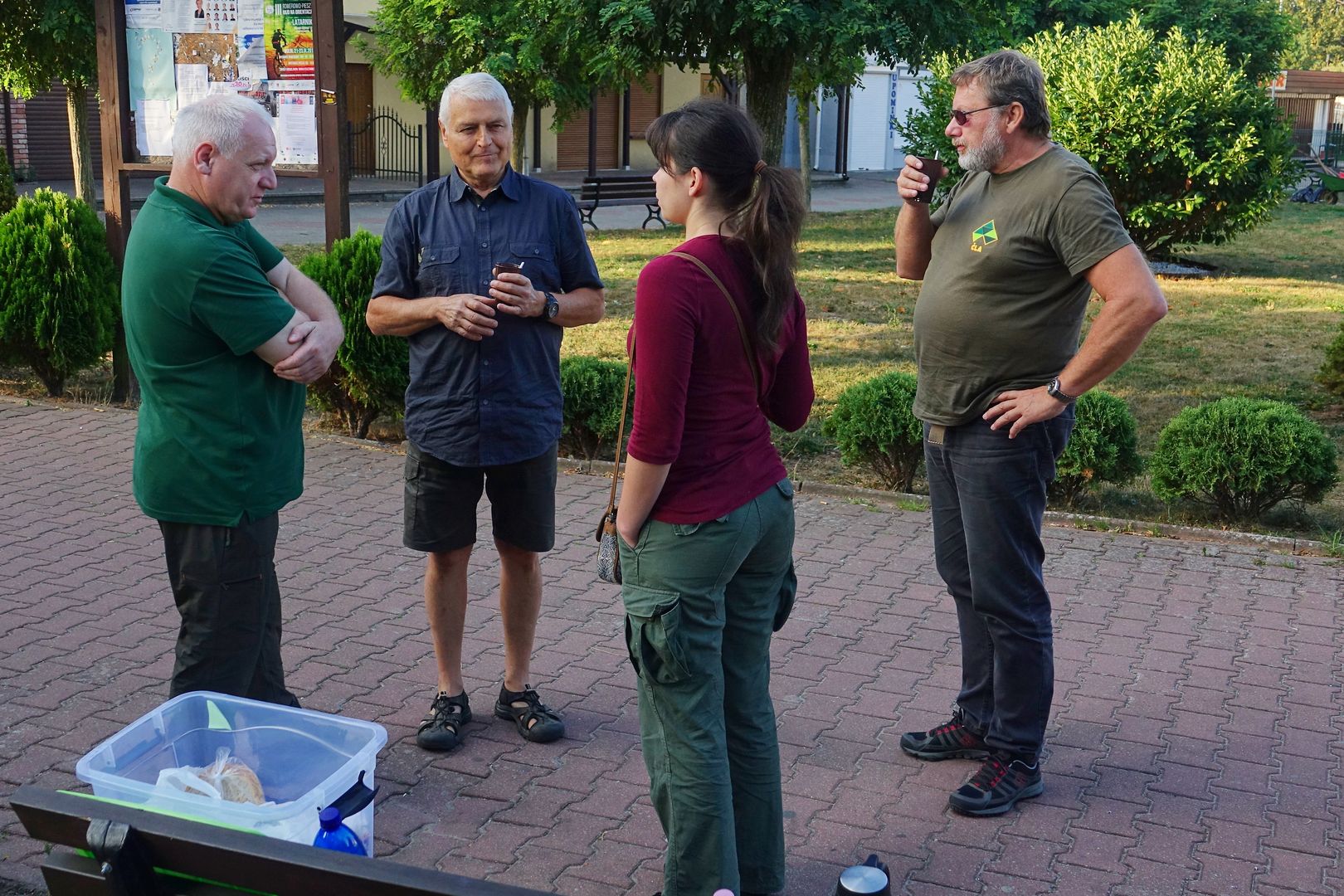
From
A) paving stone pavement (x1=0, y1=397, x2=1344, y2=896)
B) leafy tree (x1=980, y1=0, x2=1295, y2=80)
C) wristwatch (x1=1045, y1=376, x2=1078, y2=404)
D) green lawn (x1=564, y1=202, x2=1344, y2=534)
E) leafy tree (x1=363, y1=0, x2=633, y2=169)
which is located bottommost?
paving stone pavement (x1=0, y1=397, x2=1344, y2=896)

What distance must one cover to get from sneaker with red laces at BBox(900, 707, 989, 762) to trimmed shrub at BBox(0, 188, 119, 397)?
6.65 m

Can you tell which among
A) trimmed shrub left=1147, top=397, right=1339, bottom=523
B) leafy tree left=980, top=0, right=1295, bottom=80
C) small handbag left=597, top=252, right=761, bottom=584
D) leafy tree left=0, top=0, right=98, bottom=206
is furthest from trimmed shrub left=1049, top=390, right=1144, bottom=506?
leafy tree left=980, top=0, right=1295, bottom=80

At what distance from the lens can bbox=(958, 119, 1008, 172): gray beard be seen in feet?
12.1

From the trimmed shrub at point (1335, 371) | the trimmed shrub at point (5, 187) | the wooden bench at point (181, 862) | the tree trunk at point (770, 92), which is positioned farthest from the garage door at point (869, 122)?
the wooden bench at point (181, 862)

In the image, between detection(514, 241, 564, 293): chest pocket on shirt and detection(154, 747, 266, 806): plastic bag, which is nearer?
detection(154, 747, 266, 806): plastic bag

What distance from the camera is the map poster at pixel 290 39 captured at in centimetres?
766

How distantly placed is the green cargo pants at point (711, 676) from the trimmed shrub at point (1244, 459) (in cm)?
421

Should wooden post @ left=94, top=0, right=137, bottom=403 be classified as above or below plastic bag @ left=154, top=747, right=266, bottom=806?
above

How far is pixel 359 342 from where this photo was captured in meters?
7.78

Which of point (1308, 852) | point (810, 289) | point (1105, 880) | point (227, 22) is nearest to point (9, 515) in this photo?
point (227, 22)

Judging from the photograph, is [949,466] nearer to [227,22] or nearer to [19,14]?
[227,22]

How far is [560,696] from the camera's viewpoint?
15.6 feet

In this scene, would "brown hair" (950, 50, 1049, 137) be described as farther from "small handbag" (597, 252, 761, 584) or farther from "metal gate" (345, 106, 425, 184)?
"metal gate" (345, 106, 425, 184)

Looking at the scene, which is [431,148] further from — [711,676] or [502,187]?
[711,676]
